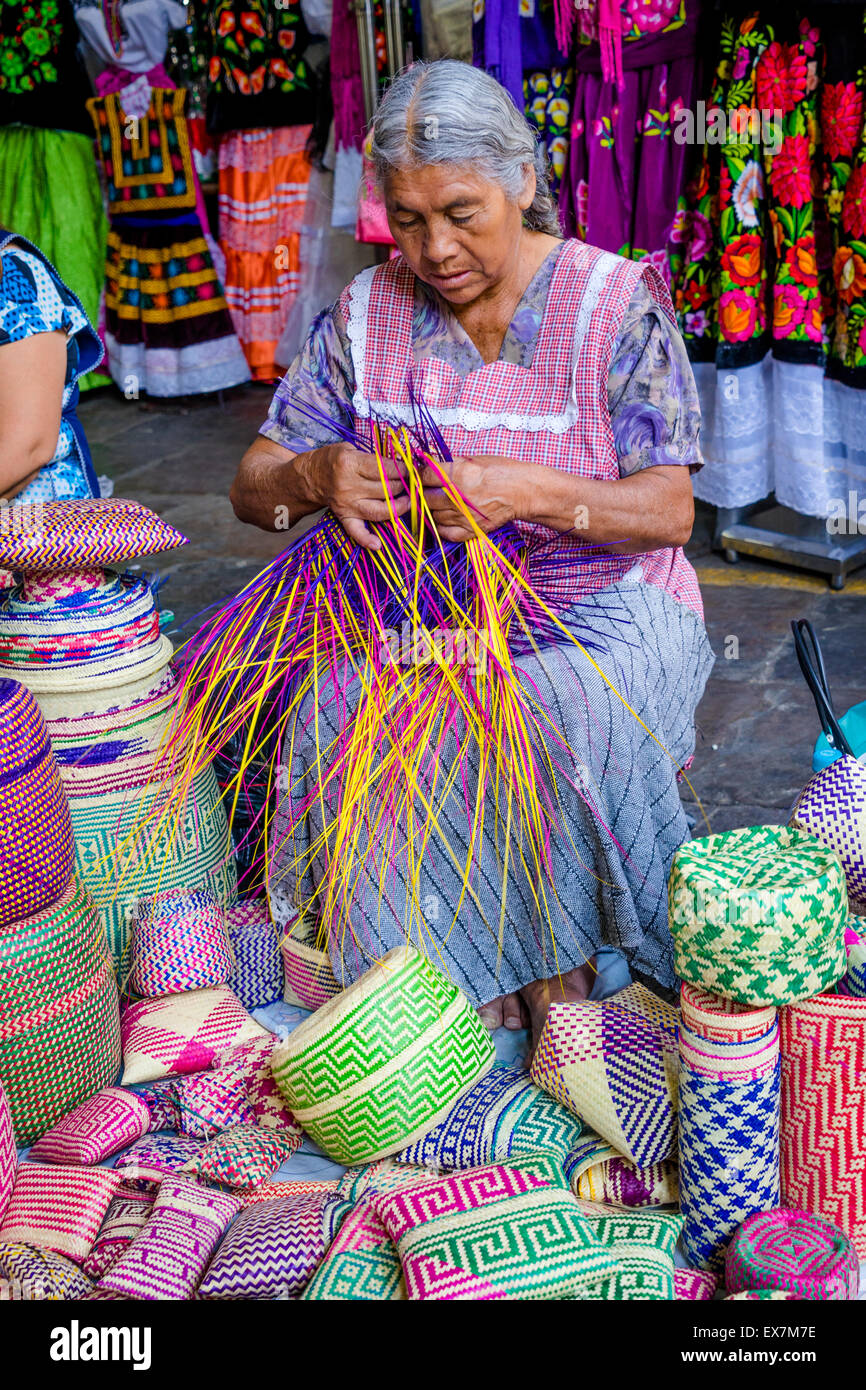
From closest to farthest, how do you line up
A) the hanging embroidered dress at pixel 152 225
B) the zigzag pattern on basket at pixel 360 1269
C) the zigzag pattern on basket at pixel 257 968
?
the zigzag pattern on basket at pixel 360 1269 < the zigzag pattern on basket at pixel 257 968 < the hanging embroidered dress at pixel 152 225

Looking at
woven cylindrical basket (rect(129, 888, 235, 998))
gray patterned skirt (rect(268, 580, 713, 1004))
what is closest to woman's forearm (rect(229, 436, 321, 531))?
gray patterned skirt (rect(268, 580, 713, 1004))

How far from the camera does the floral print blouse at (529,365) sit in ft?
7.06

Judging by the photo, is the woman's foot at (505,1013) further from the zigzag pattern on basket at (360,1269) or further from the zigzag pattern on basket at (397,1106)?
the zigzag pattern on basket at (360,1269)

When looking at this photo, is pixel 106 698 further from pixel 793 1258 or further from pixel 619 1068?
pixel 793 1258

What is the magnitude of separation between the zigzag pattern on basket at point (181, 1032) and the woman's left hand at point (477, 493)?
881 millimetres

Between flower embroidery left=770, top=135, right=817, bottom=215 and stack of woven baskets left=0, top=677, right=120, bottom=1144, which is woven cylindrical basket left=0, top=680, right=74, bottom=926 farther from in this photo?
flower embroidery left=770, top=135, right=817, bottom=215

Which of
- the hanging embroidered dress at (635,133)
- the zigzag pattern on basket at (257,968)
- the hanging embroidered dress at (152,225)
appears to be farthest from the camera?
the hanging embroidered dress at (152,225)

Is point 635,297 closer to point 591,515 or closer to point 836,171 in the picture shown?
point 591,515

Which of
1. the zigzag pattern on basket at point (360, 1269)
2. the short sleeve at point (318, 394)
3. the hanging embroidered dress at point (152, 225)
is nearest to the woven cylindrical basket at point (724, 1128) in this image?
the zigzag pattern on basket at point (360, 1269)

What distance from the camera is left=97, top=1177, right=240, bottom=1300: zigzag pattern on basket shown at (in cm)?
170

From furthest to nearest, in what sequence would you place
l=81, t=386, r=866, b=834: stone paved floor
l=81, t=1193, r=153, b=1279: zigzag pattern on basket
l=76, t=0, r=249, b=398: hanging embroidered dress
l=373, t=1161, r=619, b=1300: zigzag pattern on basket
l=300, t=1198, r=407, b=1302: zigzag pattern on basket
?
l=76, t=0, r=249, b=398: hanging embroidered dress < l=81, t=386, r=866, b=834: stone paved floor < l=81, t=1193, r=153, b=1279: zigzag pattern on basket < l=300, t=1198, r=407, b=1302: zigzag pattern on basket < l=373, t=1161, r=619, b=1300: zigzag pattern on basket

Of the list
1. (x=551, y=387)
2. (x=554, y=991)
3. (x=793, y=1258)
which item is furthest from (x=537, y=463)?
(x=793, y=1258)

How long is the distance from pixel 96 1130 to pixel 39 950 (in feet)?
0.90

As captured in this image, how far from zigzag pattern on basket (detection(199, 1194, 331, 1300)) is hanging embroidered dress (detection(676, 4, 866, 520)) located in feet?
9.32
